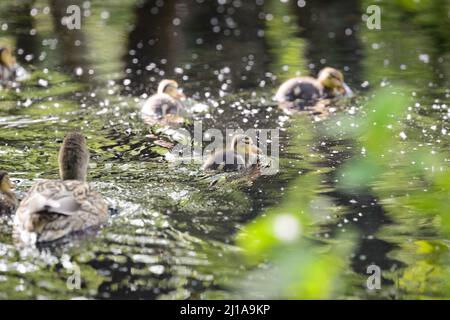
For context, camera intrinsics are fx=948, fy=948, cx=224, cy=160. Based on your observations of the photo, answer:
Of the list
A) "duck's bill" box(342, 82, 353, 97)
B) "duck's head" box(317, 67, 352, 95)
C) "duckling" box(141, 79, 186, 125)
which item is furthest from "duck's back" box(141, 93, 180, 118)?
"duck's bill" box(342, 82, 353, 97)

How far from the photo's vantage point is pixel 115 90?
380 inches

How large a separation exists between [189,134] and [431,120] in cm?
212

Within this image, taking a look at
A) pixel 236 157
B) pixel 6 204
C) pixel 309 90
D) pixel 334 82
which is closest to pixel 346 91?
pixel 334 82

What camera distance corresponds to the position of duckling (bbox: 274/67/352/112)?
929 cm

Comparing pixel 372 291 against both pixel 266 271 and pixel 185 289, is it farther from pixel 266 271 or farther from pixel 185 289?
pixel 185 289

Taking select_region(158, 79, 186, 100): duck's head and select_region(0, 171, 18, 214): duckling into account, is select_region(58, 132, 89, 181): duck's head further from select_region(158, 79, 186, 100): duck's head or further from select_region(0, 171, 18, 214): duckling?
select_region(158, 79, 186, 100): duck's head

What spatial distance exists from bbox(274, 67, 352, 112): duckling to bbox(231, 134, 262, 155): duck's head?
1.63 meters

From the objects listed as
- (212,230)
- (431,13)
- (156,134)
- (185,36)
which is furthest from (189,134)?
(431,13)

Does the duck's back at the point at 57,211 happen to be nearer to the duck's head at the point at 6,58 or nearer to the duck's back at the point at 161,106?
the duck's back at the point at 161,106

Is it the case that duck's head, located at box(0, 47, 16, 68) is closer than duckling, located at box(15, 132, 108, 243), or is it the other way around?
duckling, located at box(15, 132, 108, 243)

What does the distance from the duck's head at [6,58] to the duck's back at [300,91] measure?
9.93 feet

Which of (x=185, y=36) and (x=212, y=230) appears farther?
(x=185, y=36)

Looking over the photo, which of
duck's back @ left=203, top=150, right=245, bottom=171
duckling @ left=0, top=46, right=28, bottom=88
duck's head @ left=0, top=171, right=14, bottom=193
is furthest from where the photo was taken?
duckling @ left=0, top=46, right=28, bottom=88

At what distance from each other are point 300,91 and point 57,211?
170 inches
